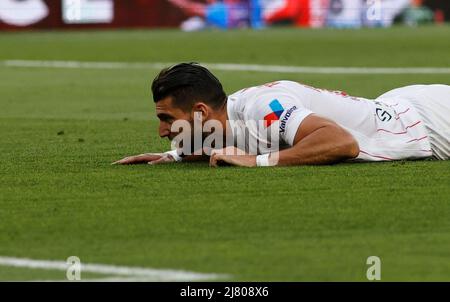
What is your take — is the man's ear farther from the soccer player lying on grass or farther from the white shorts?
the white shorts

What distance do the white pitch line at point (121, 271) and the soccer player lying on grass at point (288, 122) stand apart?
2.59 m

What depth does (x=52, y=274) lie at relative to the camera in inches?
234

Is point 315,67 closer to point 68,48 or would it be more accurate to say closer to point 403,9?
point 68,48

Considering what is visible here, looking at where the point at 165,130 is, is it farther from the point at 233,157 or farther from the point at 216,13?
the point at 216,13

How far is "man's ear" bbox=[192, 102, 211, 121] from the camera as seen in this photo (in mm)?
8586

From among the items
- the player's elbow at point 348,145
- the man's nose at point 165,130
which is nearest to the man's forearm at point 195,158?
the man's nose at point 165,130

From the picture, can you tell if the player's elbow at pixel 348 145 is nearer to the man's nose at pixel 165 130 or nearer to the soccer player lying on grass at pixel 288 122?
the soccer player lying on grass at pixel 288 122

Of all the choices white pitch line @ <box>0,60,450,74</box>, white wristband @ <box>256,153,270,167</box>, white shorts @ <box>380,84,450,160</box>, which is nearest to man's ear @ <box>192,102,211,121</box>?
white wristband @ <box>256,153,270,167</box>

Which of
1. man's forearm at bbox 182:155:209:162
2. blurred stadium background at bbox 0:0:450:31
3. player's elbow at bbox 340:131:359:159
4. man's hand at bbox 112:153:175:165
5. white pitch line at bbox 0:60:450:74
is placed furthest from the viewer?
blurred stadium background at bbox 0:0:450:31

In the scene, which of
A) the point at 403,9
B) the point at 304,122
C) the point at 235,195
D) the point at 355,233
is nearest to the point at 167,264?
the point at 355,233

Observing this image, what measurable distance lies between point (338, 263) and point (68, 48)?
2173 centimetres

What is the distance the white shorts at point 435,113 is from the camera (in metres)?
9.03

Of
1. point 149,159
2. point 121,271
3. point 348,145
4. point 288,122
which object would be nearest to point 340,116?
point 348,145
